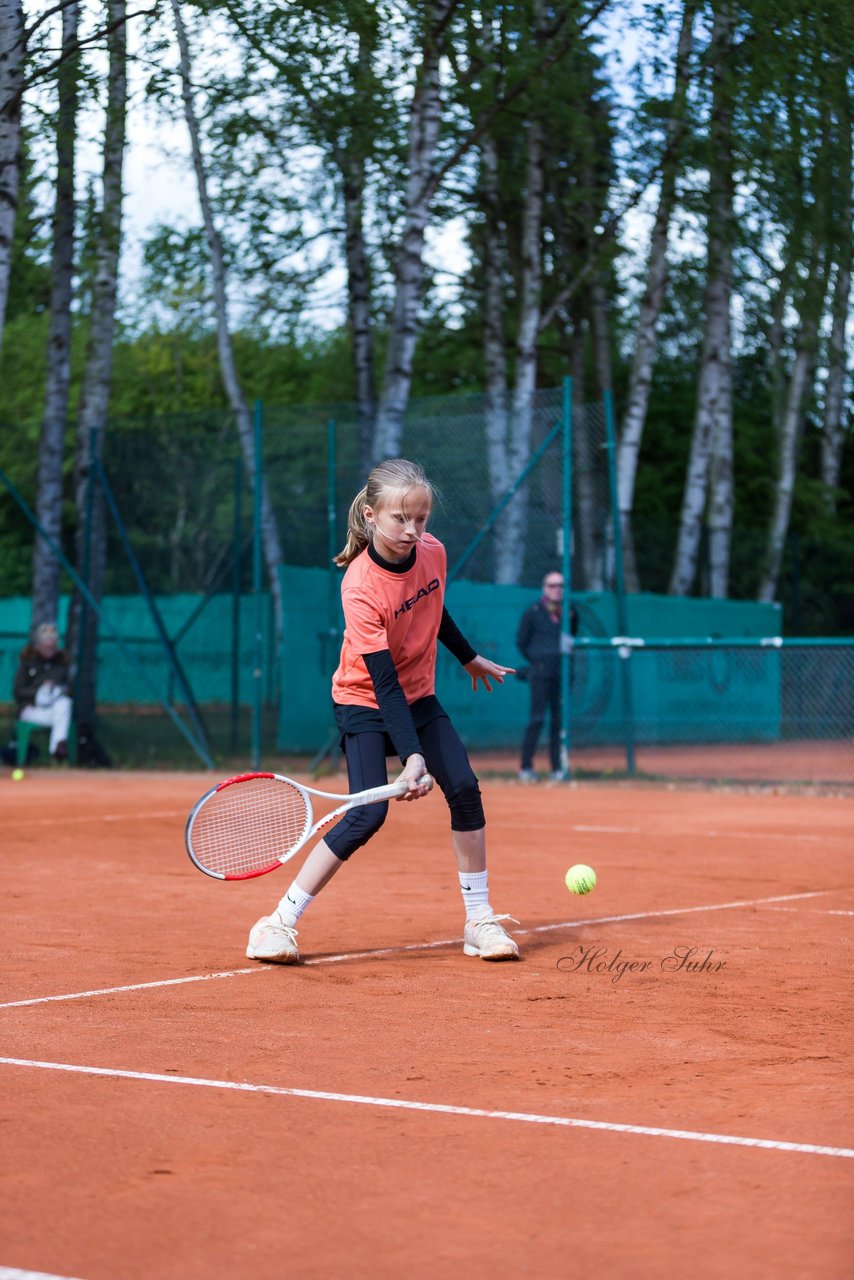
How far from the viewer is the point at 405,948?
6273 millimetres

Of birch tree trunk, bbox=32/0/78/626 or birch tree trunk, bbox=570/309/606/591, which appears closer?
birch tree trunk, bbox=570/309/606/591

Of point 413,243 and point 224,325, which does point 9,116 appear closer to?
point 413,243

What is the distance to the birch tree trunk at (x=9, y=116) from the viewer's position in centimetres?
1185

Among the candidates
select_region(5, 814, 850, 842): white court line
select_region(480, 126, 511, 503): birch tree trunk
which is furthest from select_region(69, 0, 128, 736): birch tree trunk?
select_region(480, 126, 511, 503): birch tree trunk

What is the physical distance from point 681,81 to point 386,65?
3657mm

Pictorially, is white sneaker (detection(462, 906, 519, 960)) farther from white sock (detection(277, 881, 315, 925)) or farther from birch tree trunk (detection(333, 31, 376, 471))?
birch tree trunk (detection(333, 31, 376, 471))

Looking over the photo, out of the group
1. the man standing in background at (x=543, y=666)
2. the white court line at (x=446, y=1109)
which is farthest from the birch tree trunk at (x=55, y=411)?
the white court line at (x=446, y=1109)

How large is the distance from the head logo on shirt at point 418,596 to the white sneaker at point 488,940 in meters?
1.10

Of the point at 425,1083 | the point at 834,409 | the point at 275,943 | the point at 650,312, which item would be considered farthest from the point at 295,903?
the point at 834,409

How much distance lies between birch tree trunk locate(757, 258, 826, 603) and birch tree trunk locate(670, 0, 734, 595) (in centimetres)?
146

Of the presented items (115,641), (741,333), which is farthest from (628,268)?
(115,641)

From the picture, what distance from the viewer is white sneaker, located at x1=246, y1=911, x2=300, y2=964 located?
19.0ft

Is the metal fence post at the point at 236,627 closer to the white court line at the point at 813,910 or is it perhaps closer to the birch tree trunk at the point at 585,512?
the birch tree trunk at the point at 585,512

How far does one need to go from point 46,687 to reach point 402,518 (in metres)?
10.8
